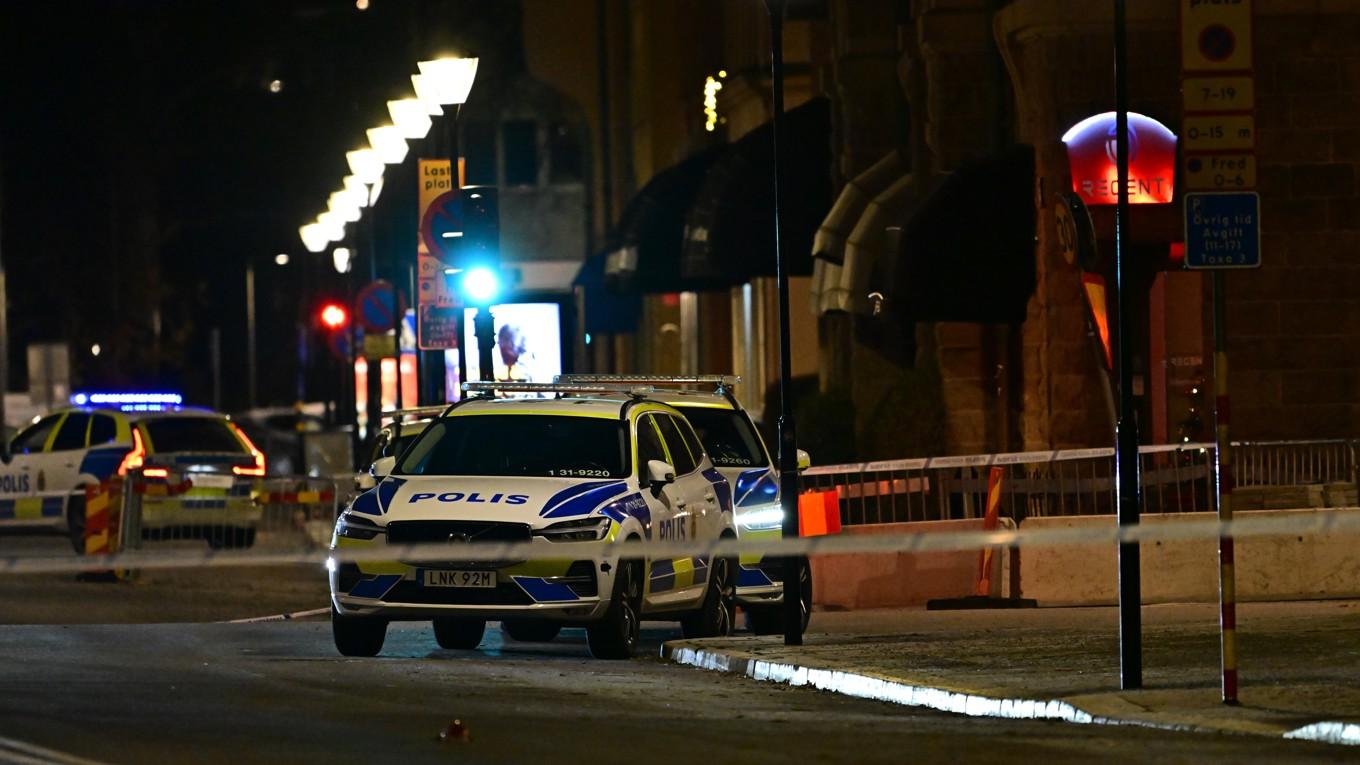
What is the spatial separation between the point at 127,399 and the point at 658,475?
14.8 metres

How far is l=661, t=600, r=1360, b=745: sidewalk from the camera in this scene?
1173cm

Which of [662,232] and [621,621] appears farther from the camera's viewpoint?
[662,232]

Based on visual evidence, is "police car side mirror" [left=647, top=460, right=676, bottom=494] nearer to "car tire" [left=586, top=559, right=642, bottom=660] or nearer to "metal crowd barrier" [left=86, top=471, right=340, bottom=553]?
"car tire" [left=586, top=559, right=642, bottom=660]

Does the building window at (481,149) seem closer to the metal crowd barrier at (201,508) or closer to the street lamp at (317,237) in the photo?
the street lamp at (317,237)

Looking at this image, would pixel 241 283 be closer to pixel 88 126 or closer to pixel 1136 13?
pixel 88 126

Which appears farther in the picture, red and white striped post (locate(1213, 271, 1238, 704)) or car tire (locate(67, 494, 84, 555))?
car tire (locate(67, 494, 84, 555))

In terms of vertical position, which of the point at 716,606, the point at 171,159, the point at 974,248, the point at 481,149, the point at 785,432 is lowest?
the point at 716,606

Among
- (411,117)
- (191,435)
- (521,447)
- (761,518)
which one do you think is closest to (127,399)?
(191,435)

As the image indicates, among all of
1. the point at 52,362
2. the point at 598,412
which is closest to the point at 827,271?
the point at 598,412

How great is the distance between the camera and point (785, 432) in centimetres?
1627

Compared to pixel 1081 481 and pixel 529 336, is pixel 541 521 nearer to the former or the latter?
pixel 1081 481

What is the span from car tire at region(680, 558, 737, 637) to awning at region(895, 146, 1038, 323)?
7.54 m

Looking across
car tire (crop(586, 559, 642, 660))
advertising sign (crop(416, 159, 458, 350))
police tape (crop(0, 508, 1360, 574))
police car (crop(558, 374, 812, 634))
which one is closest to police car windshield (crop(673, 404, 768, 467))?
police car (crop(558, 374, 812, 634))

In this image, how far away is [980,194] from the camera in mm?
24797
